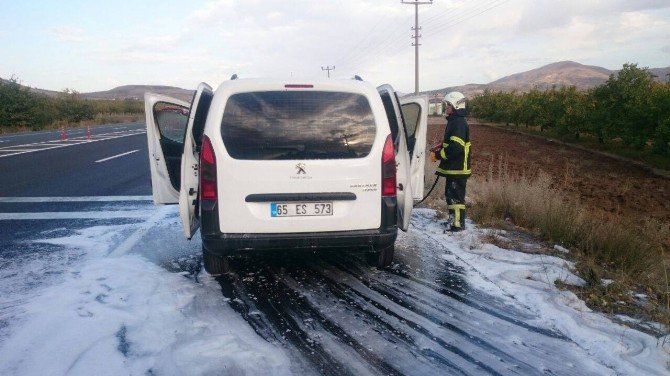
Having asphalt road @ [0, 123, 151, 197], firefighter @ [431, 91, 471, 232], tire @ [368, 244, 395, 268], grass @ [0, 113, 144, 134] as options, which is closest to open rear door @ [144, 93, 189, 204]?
tire @ [368, 244, 395, 268]

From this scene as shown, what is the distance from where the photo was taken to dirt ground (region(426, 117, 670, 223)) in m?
12.4

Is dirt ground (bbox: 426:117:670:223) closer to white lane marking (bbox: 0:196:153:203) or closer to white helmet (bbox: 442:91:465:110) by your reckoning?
white helmet (bbox: 442:91:465:110)

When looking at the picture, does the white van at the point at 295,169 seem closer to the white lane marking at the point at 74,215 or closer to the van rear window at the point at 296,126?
the van rear window at the point at 296,126

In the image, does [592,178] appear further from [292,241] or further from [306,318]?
[306,318]

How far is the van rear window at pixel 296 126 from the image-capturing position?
14.2 feet

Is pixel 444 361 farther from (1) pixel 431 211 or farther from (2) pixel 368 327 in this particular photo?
(1) pixel 431 211

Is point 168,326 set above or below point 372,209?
below

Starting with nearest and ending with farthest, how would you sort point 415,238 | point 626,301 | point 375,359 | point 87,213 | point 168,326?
point 375,359 → point 168,326 → point 626,301 → point 415,238 → point 87,213

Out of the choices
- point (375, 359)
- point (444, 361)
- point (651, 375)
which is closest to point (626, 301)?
point (651, 375)

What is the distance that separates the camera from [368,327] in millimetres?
3816

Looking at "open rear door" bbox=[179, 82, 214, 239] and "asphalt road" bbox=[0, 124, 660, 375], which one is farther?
"open rear door" bbox=[179, 82, 214, 239]

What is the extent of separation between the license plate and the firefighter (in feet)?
8.60

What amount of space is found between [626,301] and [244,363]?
3.28m

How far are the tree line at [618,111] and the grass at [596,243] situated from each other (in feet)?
50.2
